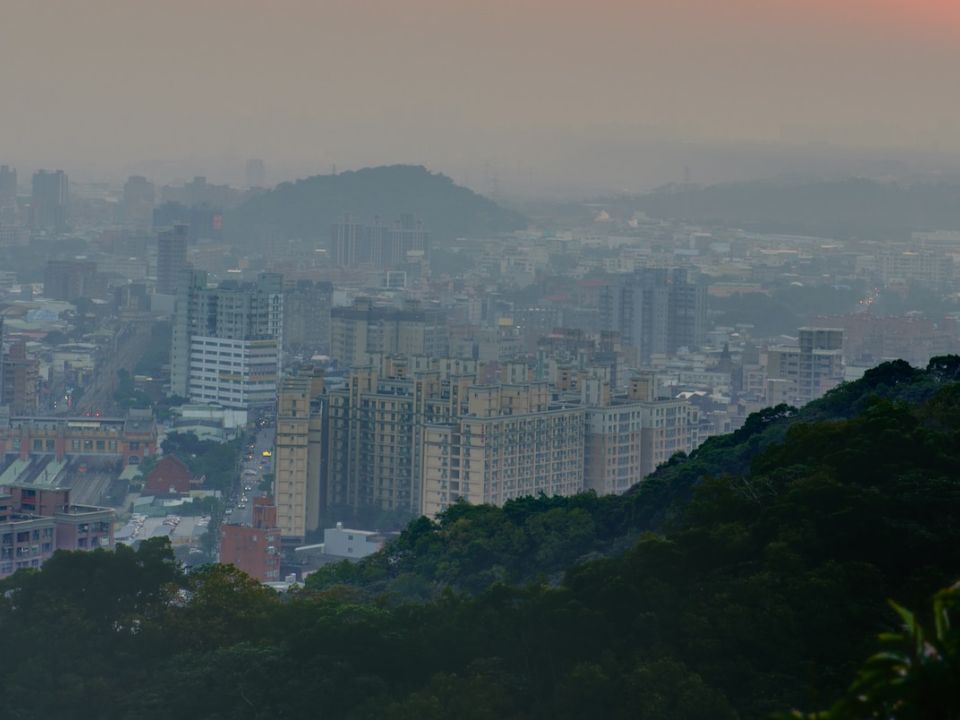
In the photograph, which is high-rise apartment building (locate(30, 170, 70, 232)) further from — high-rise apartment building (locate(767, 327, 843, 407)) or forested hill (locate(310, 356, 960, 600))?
forested hill (locate(310, 356, 960, 600))

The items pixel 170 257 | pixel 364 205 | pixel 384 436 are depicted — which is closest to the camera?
pixel 384 436

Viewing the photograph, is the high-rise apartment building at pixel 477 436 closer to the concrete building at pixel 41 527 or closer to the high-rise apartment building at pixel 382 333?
the concrete building at pixel 41 527

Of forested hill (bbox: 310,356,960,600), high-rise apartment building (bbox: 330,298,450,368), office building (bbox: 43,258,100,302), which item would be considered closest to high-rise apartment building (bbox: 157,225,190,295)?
office building (bbox: 43,258,100,302)

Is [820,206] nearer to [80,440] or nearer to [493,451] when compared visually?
[80,440]

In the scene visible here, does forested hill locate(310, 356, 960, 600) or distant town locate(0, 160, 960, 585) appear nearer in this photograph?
forested hill locate(310, 356, 960, 600)

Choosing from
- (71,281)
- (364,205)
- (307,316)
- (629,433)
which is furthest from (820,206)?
(629,433)

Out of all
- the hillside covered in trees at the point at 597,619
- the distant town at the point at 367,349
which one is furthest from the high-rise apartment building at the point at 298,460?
the hillside covered in trees at the point at 597,619

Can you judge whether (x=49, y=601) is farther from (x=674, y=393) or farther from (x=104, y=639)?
(x=674, y=393)
